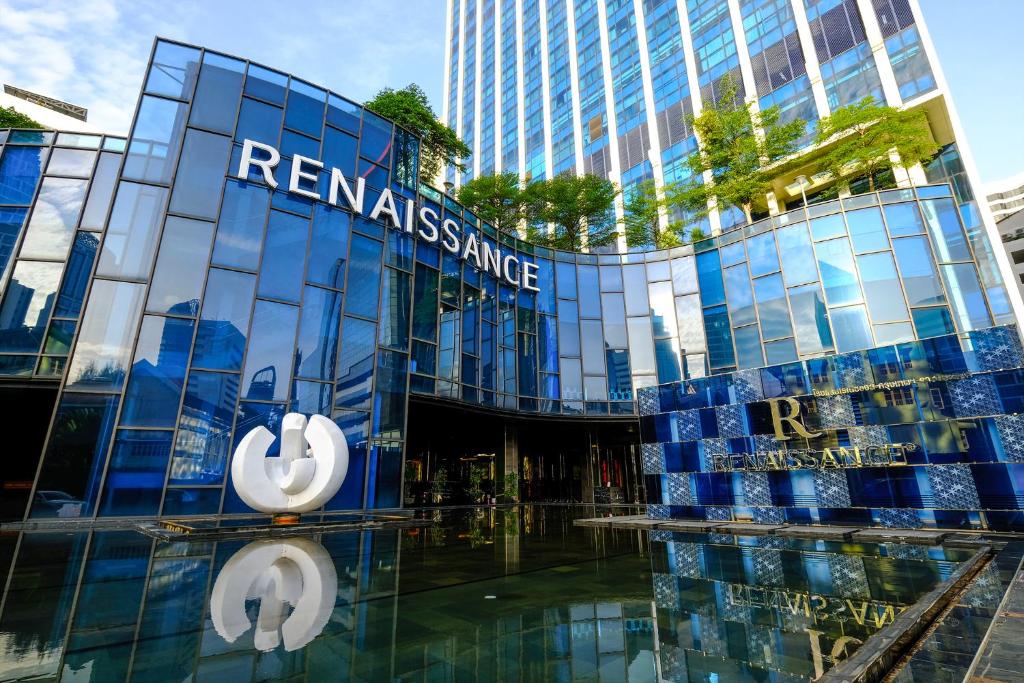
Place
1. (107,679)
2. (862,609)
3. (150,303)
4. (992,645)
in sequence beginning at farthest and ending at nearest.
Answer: (150,303) → (862,609) → (992,645) → (107,679)

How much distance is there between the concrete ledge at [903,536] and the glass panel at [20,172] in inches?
1040

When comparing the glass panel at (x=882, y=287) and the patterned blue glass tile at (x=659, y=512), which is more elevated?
the glass panel at (x=882, y=287)

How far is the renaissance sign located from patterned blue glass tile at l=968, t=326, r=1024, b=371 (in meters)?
17.3

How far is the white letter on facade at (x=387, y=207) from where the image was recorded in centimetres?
1923

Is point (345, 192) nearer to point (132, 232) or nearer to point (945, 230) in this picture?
point (132, 232)

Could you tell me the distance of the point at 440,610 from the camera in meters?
5.20

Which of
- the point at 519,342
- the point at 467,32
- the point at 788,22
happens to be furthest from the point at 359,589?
the point at 467,32

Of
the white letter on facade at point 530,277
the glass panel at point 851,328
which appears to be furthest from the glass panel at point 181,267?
the glass panel at point 851,328

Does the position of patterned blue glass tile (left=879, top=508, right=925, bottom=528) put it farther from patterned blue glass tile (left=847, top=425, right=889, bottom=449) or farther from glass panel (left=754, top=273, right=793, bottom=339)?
glass panel (left=754, top=273, right=793, bottom=339)

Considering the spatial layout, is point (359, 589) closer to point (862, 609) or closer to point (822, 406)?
point (862, 609)

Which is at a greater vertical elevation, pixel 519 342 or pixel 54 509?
pixel 519 342

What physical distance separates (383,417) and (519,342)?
8.88m

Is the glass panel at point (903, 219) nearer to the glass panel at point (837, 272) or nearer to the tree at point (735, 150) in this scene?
the glass panel at point (837, 272)

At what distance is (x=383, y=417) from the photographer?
1761cm
